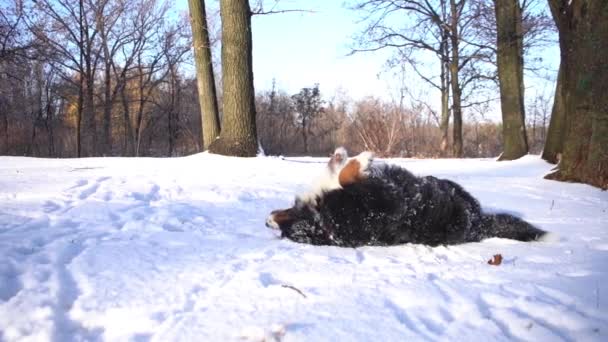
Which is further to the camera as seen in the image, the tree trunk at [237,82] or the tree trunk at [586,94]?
the tree trunk at [237,82]

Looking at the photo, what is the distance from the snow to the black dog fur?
0.40 ft

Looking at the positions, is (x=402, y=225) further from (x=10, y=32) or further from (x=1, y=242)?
(x=10, y=32)

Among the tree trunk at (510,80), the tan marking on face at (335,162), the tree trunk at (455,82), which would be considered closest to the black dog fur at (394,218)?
the tan marking on face at (335,162)

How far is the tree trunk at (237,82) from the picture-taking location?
819 cm

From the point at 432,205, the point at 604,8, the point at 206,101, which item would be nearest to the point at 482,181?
the point at 604,8

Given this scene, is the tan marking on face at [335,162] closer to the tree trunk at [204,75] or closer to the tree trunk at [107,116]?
the tree trunk at [204,75]

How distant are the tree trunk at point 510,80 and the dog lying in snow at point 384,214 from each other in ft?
27.4

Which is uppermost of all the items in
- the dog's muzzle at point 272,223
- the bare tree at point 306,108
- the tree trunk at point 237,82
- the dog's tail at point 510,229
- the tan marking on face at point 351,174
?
the bare tree at point 306,108

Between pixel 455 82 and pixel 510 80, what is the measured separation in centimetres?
1131

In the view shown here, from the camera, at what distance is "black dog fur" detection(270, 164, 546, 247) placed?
2.81 meters

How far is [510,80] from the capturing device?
33.9 ft

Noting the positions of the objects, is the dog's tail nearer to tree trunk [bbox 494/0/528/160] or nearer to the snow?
the snow

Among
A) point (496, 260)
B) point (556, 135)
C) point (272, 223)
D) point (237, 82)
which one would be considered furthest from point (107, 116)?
point (496, 260)

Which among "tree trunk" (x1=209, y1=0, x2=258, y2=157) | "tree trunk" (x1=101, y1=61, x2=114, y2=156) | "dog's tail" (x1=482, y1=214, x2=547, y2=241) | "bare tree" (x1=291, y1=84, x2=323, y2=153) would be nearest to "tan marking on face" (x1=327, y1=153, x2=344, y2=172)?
"dog's tail" (x1=482, y1=214, x2=547, y2=241)
